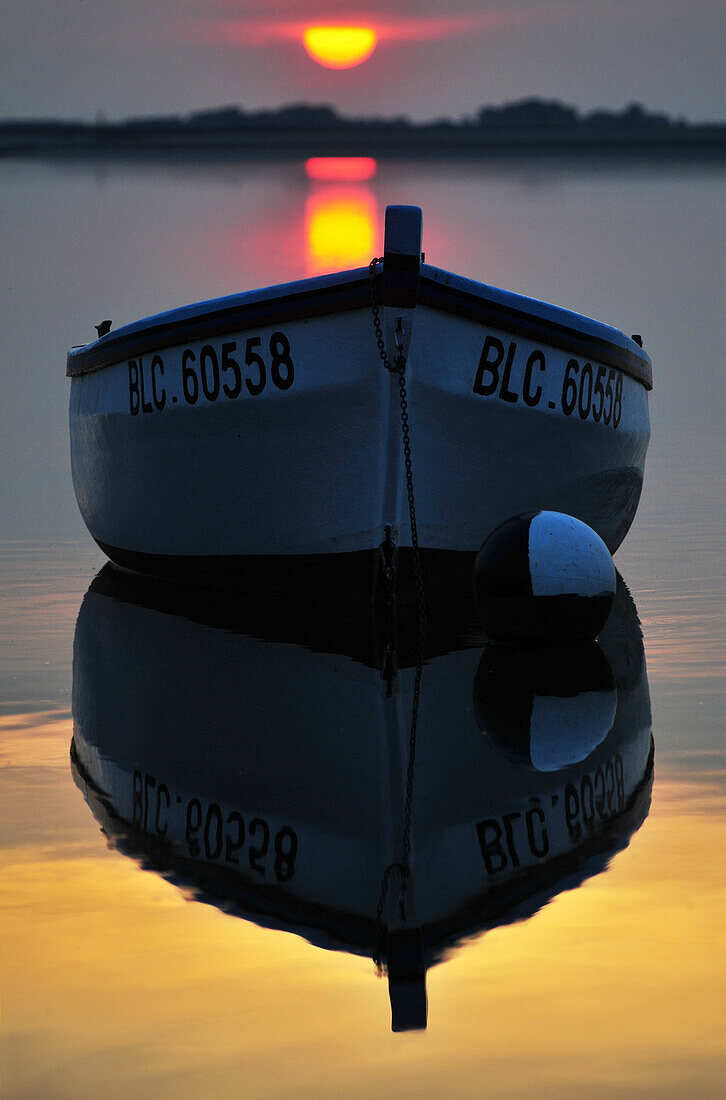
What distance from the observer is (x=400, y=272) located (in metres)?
9.92

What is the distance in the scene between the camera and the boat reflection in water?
5.46 metres

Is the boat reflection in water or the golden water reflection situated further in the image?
the boat reflection in water

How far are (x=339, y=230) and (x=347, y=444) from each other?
48.2 meters

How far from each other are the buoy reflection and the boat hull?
18.4 meters

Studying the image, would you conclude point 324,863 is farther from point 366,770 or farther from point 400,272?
Answer: point 400,272

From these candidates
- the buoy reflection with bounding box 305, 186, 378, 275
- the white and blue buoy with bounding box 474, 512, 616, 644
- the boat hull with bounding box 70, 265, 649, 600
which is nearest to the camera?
the white and blue buoy with bounding box 474, 512, 616, 644

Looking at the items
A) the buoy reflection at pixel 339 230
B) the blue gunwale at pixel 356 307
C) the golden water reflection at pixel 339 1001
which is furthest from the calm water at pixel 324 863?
the buoy reflection at pixel 339 230

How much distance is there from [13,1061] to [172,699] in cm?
419

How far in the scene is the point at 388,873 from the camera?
5707 millimetres

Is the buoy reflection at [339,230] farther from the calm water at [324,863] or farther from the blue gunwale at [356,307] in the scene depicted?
the calm water at [324,863]

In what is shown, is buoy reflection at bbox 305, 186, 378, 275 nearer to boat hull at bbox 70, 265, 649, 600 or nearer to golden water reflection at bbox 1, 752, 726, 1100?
boat hull at bbox 70, 265, 649, 600

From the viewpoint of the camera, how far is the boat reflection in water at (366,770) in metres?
5.46

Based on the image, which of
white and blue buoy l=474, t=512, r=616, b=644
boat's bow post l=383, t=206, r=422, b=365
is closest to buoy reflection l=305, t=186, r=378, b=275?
boat's bow post l=383, t=206, r=422, b=365

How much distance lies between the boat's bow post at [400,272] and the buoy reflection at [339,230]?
2007cm
